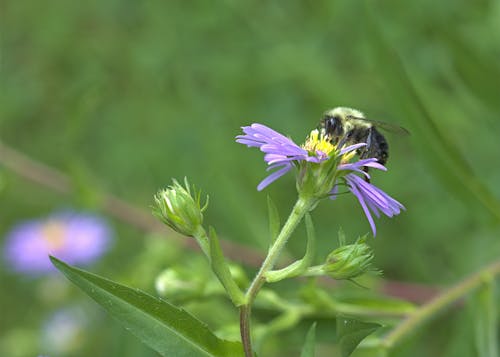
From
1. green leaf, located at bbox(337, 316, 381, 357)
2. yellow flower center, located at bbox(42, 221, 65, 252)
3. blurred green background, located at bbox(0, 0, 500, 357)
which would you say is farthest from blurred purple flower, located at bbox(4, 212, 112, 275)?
green leaf, located at bbox(337, 316, 381, 357)

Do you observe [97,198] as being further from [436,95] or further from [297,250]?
[436,95]

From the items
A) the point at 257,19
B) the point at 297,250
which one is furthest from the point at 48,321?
the point at 257,19

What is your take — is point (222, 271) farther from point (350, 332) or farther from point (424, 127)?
point (424, 127)

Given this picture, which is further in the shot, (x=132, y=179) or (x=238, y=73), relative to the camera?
(x=132, y=179)

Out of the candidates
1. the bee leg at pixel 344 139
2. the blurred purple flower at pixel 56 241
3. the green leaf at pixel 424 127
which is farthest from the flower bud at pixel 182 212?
the blurred purple flower at pixel 56 241

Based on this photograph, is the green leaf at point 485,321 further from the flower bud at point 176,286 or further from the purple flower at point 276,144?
the purple flower at point 276,144

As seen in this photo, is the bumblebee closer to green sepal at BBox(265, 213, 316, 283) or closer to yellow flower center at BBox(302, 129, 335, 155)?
yellow flower center at BBox(302, 129, 335, 155)
